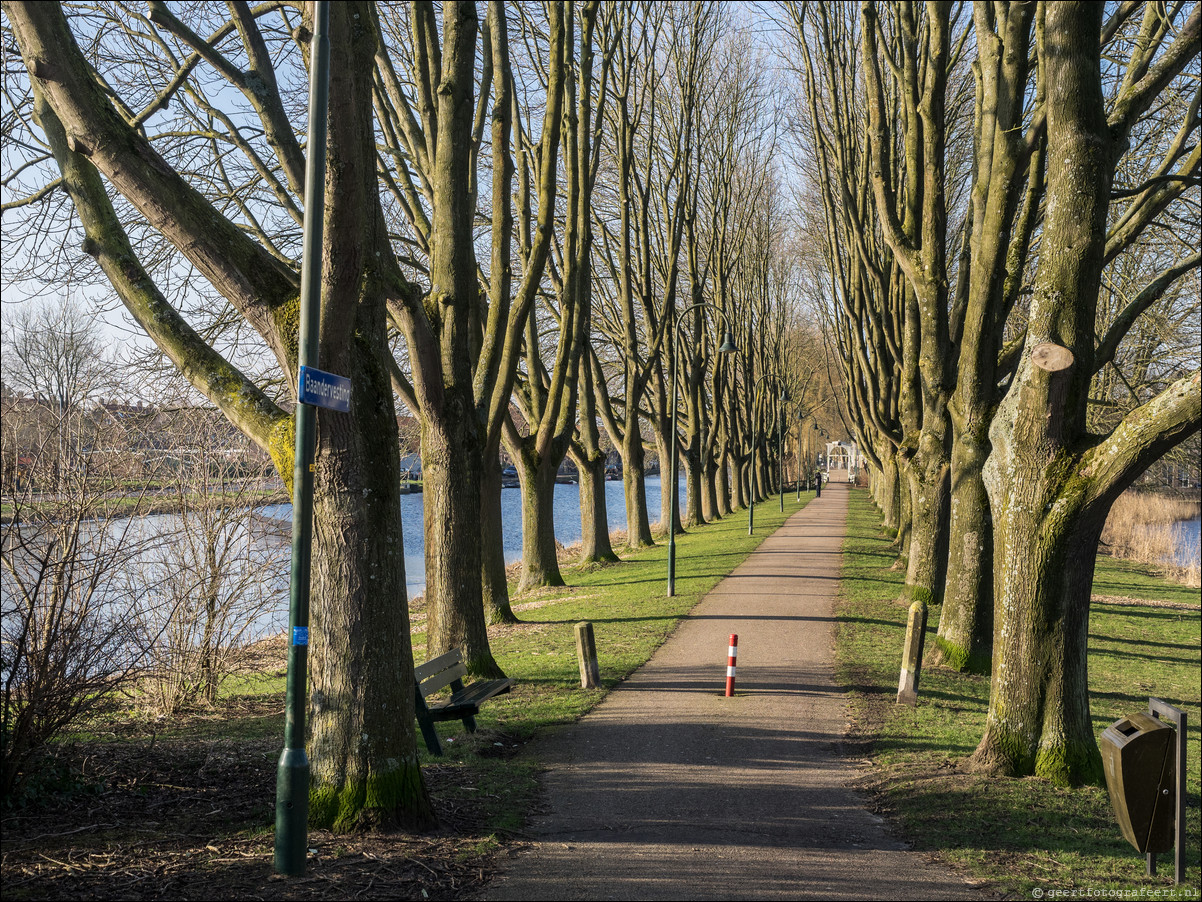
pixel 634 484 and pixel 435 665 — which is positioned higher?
pixel 634 484

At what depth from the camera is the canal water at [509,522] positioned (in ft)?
80.0

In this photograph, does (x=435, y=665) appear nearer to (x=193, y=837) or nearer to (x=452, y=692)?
(x=452, y=692)

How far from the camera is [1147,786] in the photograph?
584 cm

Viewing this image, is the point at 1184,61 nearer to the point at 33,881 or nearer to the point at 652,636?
the point at 652,636

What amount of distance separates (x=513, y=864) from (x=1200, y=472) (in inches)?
1257

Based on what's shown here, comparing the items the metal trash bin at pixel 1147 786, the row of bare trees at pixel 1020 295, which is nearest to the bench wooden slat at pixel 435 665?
the row of bare trees at pixel 1020 295

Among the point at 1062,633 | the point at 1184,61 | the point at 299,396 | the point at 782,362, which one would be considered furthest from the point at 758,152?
the point at 299,396

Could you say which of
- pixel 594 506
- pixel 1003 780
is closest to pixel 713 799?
pixel 1003 780

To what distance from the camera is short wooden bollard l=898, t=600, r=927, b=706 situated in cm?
1009

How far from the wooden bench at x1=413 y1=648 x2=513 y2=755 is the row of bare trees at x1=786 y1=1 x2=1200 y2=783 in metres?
4.39

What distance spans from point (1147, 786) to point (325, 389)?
18.5ft

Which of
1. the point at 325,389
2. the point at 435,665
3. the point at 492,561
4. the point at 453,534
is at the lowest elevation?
the point at 435,665

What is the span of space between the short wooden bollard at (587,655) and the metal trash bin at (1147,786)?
5.74 m

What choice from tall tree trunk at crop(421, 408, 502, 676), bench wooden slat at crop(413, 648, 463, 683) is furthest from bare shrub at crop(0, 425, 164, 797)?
tall tree trunk at crop(421, 408, 502, 676)
